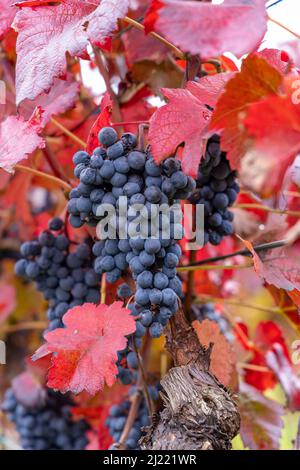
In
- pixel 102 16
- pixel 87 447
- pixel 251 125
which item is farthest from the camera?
pixel 87 447

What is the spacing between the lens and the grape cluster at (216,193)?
2.64 feet

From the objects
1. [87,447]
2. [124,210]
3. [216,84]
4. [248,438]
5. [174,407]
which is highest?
[216,84]

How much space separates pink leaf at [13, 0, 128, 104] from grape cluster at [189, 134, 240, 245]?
223mm

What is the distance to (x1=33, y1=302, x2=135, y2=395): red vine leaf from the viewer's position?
0.66 metres

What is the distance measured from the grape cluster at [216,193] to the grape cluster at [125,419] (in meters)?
0.30

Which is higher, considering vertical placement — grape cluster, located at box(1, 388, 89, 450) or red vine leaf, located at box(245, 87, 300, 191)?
red vine leaf, located at box(245, 87, 300, 191)

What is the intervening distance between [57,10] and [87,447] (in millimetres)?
837

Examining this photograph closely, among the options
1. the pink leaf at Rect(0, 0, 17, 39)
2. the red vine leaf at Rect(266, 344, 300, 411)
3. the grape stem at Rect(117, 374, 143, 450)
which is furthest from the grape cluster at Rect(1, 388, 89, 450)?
the pink leaf at Rect(0, 0, 17, 39)

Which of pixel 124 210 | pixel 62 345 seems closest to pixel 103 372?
pixel 62 345

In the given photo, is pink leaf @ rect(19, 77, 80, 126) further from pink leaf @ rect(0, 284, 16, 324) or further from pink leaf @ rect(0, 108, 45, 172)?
pink leaf @ rect(0, 284, 16, 324)

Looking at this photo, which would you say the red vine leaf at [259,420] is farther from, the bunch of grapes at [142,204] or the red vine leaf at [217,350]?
the bunch of grapes at [142,204]

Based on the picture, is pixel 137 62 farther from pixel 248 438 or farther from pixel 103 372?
pixel 248 438

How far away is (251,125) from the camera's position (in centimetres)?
45

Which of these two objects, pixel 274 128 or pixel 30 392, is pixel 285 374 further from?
pixel 274 128
